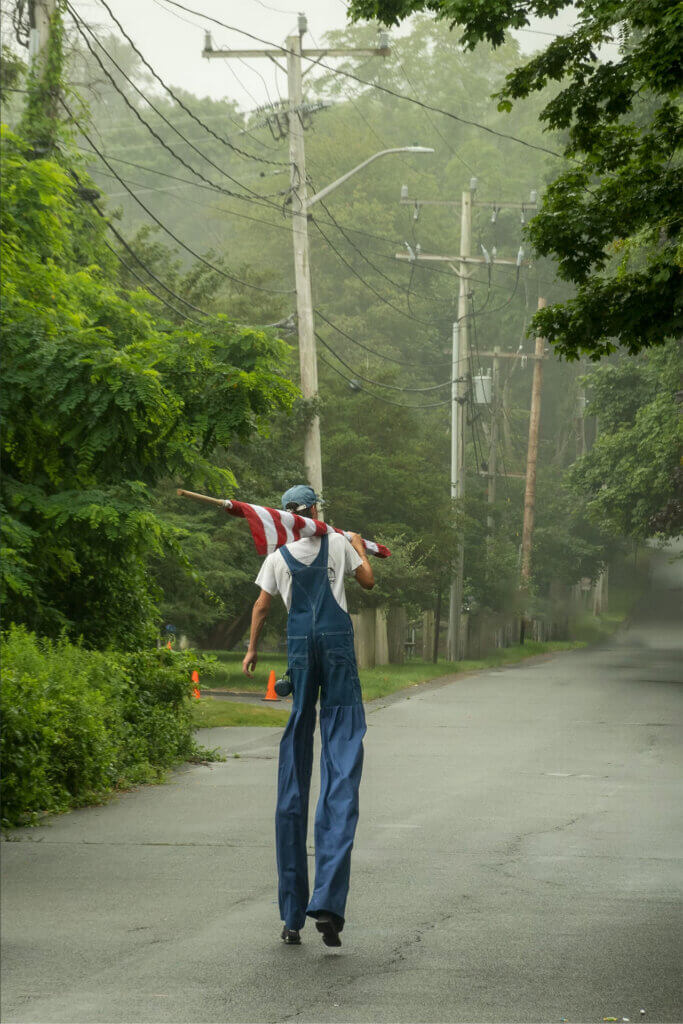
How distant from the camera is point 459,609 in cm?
3694

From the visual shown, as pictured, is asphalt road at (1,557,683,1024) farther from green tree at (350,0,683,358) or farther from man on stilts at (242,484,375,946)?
green tree at (350,0,683,358)

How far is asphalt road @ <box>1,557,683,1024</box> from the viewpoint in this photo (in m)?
6.19

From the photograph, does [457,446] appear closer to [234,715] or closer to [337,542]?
[234,715]

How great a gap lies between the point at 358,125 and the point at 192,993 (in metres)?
53.2

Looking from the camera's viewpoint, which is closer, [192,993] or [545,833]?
[192,993]

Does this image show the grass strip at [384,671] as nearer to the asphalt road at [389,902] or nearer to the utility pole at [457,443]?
the utility pole at [457,443]

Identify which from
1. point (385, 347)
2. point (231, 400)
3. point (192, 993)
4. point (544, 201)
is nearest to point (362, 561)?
point (192, 993)

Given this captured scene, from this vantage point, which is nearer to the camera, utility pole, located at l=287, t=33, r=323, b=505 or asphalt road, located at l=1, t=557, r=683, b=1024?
asphalt road, located at l=1, t=557, r=683, b=1024

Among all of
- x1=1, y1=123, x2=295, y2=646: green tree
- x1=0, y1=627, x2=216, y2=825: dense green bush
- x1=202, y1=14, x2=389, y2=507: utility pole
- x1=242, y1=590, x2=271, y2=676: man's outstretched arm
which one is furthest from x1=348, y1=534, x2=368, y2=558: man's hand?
x1=202, y1=14, x2=389, y2=507: utility pole

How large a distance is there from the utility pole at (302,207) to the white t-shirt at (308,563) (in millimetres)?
14988

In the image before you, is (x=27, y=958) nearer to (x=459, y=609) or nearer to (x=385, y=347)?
(x=459, y=609)

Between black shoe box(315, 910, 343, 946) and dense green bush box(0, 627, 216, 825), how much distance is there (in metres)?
4.84

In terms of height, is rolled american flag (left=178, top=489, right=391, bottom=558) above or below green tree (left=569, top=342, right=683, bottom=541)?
below

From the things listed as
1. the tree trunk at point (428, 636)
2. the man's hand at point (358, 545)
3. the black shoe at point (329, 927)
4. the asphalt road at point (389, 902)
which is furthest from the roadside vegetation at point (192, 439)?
the black shoe at point (329, 927)
